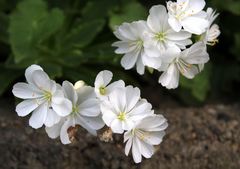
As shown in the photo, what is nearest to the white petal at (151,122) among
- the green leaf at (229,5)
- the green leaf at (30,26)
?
the green leaf at (30,26)

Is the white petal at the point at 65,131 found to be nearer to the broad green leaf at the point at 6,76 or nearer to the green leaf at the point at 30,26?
the green leaf at the point at 30,26

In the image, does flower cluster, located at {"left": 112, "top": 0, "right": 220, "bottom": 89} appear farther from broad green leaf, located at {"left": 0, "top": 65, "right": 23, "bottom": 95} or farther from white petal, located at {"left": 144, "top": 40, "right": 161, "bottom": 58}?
broad green leaf, located at {"left": 0, "top": 65, "right": 23, "bottom": 95}

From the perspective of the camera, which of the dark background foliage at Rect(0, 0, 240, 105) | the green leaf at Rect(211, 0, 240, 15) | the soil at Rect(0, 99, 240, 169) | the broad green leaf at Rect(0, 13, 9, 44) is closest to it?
the soil at Rect(0, 99, 240, 169)

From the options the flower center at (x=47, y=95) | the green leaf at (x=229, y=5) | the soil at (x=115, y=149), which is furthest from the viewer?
the green leaf at (x=229, y=5)

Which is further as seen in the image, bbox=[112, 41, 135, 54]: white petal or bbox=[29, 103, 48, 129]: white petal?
bbox=[112, 41, 135, 54]: white petal

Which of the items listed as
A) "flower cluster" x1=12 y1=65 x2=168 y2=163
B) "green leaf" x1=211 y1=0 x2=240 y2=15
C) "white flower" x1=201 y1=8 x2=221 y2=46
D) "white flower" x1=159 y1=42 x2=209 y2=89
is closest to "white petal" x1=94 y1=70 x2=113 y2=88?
"flower cluster" x1=12 y1=65 x2=168 y2=163
